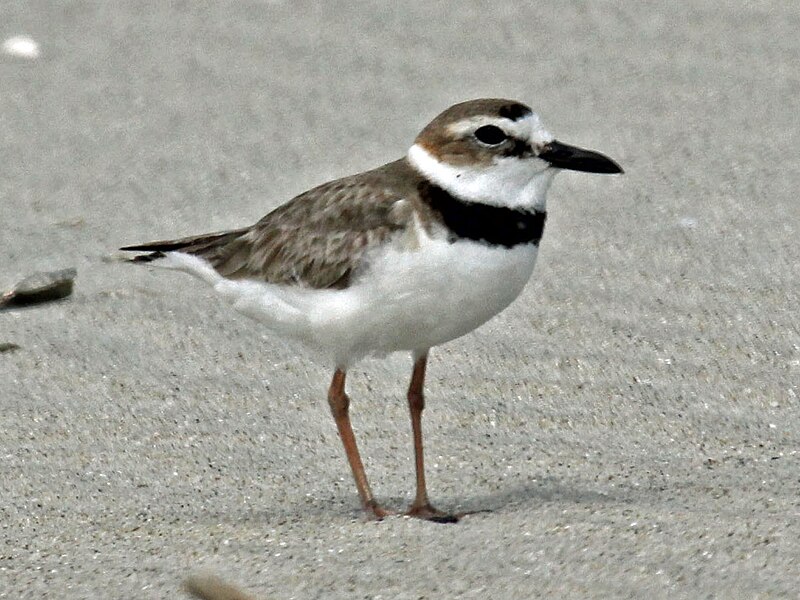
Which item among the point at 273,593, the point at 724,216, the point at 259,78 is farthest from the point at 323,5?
the point at 273,593

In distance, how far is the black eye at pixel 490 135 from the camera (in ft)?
Answer: 14.3

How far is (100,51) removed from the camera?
8.83 meters

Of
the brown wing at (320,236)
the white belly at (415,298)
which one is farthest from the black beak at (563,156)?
the brown wing at (320,236)

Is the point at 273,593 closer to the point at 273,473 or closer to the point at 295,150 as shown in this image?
the point at 273,473

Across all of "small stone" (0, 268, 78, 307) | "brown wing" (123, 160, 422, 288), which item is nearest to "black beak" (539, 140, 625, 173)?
"brown wing" (123, 160, 422, 288)

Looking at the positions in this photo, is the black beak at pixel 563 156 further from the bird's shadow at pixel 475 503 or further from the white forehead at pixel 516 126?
the bird's shadow at pixel 475 503

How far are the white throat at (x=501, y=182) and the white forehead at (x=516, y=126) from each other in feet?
0.20

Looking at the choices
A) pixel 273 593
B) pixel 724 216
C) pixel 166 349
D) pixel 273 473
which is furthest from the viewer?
pixel 724 216

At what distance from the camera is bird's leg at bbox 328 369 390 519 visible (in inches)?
181

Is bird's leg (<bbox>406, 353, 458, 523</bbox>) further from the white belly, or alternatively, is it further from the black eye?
the black eye

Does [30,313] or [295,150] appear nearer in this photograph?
[30,313]

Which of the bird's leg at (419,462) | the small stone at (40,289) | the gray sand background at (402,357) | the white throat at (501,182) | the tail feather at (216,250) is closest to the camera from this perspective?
the gray sand background at (402,357)

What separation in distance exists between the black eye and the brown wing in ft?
Result: 0.70

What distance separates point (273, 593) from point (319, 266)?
1004mm
